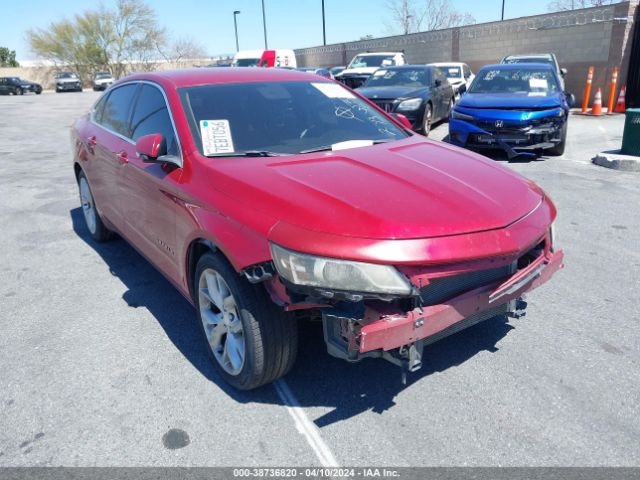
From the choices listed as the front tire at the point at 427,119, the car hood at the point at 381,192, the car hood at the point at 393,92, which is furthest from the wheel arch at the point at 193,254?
the front tire at the point at 427,119

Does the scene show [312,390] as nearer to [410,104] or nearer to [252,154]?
[252,154]

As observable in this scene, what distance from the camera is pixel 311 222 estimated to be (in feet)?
7.72

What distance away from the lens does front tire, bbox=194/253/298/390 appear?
2.56 meters

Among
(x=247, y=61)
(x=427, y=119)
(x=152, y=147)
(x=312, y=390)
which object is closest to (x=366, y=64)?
(x=247, y=61)

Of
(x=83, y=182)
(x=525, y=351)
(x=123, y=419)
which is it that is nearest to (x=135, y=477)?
(x=123, y=419)

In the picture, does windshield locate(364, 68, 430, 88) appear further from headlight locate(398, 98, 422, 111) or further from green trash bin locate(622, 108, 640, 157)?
green trash bin locate(622, 108, 640, 157)

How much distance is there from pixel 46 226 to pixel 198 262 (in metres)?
4.04

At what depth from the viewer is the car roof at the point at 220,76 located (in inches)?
145

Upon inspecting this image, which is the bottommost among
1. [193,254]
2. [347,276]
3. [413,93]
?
[193,254]

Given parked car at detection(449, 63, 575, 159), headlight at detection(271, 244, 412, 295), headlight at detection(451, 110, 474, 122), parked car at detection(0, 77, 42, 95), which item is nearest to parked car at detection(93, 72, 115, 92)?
parked car at detection(0, 77, 42, 95)

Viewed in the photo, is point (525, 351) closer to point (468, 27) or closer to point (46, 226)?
point (46, 226)

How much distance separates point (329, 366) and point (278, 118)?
1650 millimetres

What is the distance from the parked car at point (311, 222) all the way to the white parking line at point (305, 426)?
18 centimetres

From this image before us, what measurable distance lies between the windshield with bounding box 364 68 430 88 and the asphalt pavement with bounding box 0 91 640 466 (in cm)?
842
